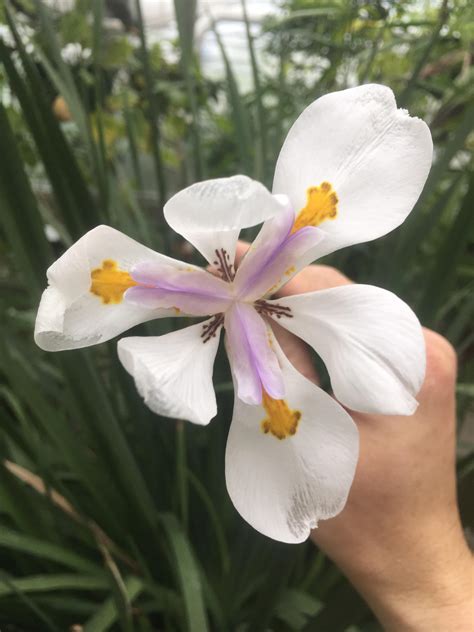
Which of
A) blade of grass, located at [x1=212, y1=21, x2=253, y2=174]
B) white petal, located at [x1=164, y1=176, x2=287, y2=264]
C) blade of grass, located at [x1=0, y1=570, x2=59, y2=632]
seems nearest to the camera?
white petal, located at [x1=164, y1=176, x2=287, y2=264]

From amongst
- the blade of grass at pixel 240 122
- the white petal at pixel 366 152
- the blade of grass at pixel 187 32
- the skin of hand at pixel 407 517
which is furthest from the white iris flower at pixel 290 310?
the blade of grass at pixel 240 122

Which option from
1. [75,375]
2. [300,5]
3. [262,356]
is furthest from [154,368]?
[300,5]

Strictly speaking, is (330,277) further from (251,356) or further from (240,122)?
(240,122)

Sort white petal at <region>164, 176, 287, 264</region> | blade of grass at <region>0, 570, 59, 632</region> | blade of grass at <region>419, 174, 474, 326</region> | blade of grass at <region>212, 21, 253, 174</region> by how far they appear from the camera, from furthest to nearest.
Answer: blade of grass at <region>212, 21, 253, 174</region> < blade of grass at <region>419, 174, 474, 326</region> < blade of grass at <region>0, 570, 59, 632</region> < white petal at <region>164, 176, 287, 264</region>

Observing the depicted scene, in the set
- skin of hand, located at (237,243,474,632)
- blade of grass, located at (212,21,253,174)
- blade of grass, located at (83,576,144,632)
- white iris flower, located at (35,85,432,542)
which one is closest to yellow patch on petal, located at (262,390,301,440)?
white iris flower, located at (35,85,432,542)

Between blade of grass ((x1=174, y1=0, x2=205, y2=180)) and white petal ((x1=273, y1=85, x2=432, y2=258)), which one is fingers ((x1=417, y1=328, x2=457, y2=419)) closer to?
white petal ((x1=273, y1=85, x2=432, y2=258))

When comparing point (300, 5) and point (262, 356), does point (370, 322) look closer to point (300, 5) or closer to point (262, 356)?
point (262, 356)

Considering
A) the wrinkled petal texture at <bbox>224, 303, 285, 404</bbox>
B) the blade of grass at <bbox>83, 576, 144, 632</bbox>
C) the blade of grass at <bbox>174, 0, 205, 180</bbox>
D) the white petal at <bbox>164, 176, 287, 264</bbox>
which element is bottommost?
the blade of grass at <bbox>83, 576, 144, 632</bbox>
